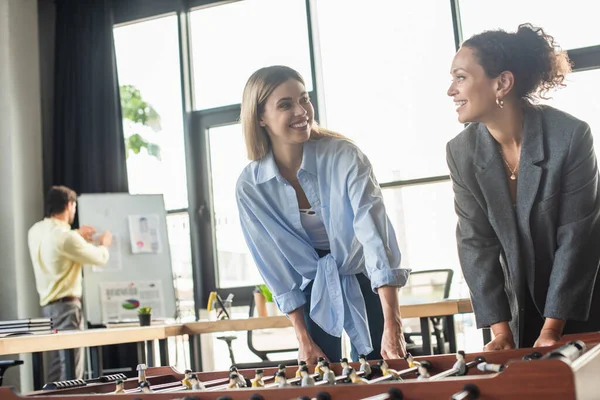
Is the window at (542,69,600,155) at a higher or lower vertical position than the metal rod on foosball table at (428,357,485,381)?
higher

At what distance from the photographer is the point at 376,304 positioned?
88.8 inches

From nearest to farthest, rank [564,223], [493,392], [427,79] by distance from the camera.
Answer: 1. [493,392]
2. [564,223]
3. [427,79]

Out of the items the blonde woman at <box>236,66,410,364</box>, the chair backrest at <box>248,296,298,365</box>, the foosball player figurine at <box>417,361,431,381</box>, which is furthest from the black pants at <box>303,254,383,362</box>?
the chair backrest at <box>248,296,298,365</box>

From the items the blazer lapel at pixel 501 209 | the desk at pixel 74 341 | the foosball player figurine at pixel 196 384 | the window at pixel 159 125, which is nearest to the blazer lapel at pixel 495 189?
the blazer lapel at pixel 501 209

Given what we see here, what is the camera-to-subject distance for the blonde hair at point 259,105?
2.33m

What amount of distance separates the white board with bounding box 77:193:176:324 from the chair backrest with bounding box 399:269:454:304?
190 cm

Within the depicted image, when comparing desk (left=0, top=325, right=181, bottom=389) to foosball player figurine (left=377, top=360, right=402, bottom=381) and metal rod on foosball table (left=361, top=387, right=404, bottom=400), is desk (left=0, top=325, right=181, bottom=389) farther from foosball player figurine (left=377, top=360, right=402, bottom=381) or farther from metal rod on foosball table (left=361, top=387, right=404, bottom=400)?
metal rod on foosball table (left=361, top=387, right=404, bottom=400)

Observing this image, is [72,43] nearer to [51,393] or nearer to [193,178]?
[193,178]

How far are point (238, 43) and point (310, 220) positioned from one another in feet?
14.3

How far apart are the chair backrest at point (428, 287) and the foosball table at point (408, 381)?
3165 mm

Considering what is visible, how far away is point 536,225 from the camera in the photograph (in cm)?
202

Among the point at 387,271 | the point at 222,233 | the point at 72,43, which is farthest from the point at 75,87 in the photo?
the point at 387,271

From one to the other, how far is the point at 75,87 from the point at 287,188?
4.68 m

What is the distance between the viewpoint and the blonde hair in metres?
2.33
